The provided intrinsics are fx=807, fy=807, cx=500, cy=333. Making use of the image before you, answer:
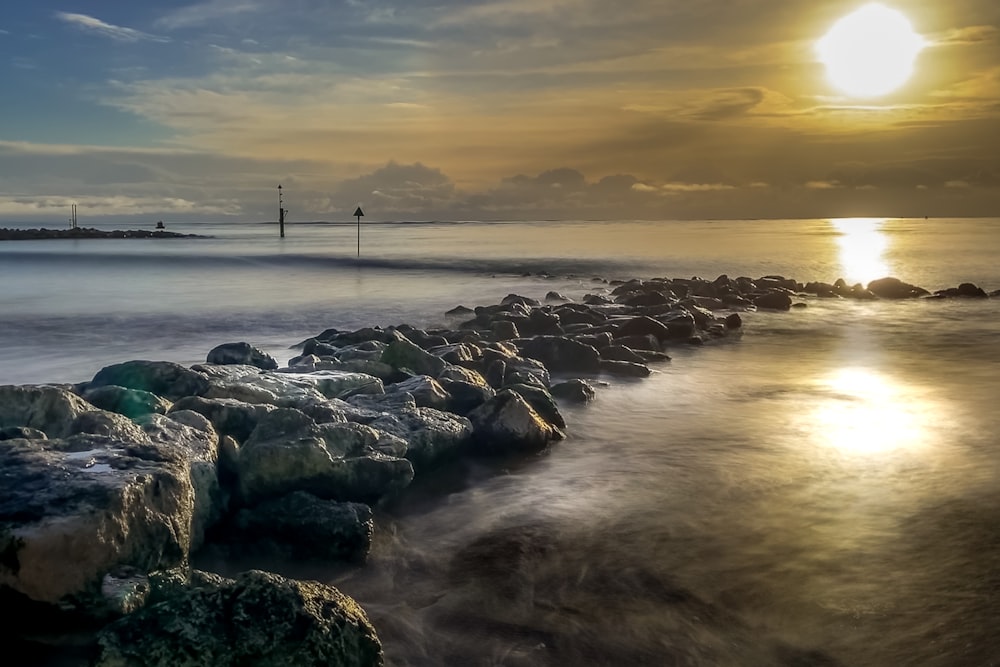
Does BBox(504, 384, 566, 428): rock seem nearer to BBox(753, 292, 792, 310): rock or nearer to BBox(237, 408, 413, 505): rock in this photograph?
BBox(237, 408, 413, 505): rock

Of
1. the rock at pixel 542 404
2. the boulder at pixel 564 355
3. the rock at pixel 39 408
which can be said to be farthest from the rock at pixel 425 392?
the boulder at pixel 564 355

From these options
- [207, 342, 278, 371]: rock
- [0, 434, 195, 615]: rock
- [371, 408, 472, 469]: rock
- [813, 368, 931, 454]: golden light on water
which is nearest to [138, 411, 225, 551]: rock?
[0, 434, 195, 615]: rock

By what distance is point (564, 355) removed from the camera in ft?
43.7

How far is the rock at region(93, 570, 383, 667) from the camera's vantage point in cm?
380

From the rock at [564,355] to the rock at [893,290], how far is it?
1839 centimetres

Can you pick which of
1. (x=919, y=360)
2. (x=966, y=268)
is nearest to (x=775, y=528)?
(x=919, y=360)

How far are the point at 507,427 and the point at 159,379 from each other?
361 cm

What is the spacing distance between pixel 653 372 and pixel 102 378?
324 inches

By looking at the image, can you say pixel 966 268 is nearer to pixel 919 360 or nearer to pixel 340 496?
→ pixel 919 360

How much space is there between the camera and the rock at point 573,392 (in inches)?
423

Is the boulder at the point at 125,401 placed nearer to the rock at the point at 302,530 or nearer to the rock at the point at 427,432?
the rock at the point at 302,530

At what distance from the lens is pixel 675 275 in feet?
134

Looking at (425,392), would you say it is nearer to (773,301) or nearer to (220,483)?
(220,483)

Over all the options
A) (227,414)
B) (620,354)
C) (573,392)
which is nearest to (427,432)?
(227,414)
